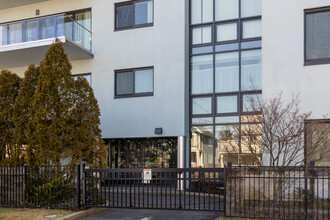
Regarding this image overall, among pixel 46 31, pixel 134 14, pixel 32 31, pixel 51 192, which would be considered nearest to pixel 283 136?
pixel 51 192

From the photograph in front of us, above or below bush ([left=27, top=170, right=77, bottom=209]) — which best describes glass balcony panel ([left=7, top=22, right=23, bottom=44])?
above

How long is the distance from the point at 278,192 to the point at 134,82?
808 centimetres

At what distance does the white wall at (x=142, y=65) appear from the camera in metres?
14.0

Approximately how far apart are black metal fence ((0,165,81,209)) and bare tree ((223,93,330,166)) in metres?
4.94

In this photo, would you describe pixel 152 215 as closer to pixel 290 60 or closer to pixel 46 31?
pixel 290 60

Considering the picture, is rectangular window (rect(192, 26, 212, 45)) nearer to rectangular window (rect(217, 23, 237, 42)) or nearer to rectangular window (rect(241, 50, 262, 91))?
rectangular window (rect(217, 23, 237, 42))

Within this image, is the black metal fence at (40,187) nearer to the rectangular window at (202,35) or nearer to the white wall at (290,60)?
the white wall at (290,60)

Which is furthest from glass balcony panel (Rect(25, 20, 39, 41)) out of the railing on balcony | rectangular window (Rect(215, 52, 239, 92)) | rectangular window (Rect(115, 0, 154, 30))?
rectangular window (Rect(215, 52, 239, 92))

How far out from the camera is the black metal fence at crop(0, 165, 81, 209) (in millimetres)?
10094

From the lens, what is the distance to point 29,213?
367 inches

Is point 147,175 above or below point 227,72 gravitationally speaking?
below

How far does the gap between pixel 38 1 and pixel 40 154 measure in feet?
28.7

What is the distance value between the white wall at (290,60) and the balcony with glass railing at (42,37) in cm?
744

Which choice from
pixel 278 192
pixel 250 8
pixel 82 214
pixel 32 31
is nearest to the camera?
pixel 278 192
